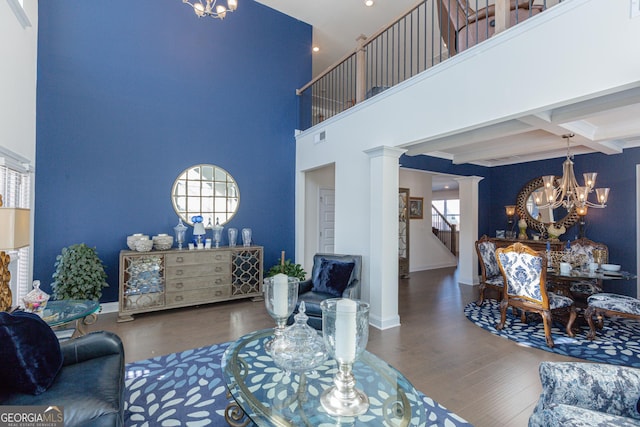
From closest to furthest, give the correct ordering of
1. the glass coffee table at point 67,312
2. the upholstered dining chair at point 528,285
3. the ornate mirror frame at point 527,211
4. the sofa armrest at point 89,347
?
1. the sofa armrest at point 89,347
2. the glass coffee table at point 67,312
3. the upholstered dining chair at point 528,285
4. the ornate mirror frame at point 527,211

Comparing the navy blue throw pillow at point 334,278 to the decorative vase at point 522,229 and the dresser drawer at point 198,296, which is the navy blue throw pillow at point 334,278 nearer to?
the dresser drawer at point 198,296

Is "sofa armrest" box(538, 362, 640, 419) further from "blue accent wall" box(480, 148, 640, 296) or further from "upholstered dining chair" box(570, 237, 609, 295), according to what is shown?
"blue accent wall" box(480, 148, 640, 296)

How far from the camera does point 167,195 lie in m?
4.81

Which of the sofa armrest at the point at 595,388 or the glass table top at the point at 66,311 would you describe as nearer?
the sofa armrest at the point at 595,388

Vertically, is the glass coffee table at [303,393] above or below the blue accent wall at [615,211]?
below

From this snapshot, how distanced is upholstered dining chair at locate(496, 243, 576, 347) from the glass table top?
175 inches

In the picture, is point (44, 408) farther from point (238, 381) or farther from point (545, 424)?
point (545, 424)

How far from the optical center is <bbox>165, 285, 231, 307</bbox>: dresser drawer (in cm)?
432

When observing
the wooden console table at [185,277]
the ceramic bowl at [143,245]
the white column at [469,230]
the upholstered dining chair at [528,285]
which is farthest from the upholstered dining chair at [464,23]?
the ceramic bowl at [143,245]

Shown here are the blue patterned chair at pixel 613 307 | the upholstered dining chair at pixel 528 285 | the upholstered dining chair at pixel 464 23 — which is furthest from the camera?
the upholstered dining chair at pixel 528 285

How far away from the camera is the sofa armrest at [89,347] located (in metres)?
1.94

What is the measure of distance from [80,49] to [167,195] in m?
2.31

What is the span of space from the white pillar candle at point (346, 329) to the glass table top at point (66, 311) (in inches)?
95.0

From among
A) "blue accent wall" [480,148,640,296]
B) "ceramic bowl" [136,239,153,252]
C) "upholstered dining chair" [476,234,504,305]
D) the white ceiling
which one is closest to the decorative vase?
"blue accent wall" [480,148,640,296]
